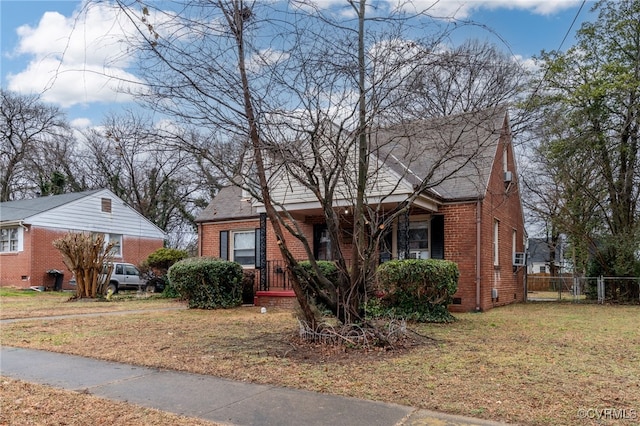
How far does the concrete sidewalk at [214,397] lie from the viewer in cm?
391

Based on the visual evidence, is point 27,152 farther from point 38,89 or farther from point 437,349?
point 437,349

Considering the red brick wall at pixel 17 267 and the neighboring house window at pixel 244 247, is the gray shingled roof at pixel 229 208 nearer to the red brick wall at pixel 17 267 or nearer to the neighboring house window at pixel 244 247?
the neighboring house window at pixel 244 247

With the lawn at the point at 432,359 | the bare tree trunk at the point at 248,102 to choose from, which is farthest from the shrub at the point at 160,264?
the bare tree trunk at the point at 248,102

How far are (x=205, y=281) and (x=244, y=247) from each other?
416cm

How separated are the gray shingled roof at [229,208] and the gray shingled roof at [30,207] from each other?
10209 mm

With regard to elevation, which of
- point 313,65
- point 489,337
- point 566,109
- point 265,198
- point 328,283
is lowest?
point 489,337

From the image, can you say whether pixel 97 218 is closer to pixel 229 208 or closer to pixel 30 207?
pixel 30 207

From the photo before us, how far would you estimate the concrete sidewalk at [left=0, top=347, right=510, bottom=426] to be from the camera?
12.8 feet

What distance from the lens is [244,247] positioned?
17.1 meters

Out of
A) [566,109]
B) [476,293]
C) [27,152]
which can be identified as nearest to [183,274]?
[476,293]

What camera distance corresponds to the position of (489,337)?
7859 mm

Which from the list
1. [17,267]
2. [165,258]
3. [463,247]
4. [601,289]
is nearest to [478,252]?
[463,247]

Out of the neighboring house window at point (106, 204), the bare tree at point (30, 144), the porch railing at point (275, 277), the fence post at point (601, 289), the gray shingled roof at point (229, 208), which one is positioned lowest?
the fence post at point (601, 289)

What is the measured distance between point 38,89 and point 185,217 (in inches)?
1314
